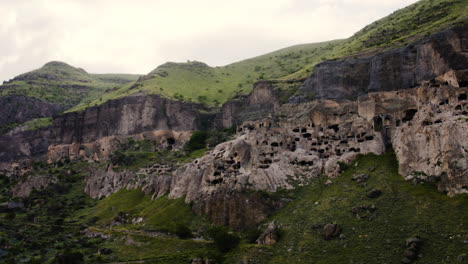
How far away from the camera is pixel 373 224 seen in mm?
62719

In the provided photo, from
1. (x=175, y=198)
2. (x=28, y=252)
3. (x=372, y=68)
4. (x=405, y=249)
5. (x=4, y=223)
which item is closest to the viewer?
(x=405, y=249)

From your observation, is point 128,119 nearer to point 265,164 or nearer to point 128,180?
point 128,180

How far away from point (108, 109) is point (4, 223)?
249 feet

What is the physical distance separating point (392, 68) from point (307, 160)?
40.1m

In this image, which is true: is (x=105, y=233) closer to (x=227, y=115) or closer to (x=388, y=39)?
(x=227, y=115)

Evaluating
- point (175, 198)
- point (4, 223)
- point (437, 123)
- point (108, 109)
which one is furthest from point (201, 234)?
point (108, 109)

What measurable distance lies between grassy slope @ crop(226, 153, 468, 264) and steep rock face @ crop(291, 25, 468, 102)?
33.4 metres

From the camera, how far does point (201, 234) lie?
7812cm

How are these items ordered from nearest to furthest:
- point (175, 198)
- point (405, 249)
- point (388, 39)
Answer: point (405, 249) → point (175, 198) → point (388, 39)

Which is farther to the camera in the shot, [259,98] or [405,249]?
[259,98]

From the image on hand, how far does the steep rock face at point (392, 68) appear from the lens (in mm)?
95125

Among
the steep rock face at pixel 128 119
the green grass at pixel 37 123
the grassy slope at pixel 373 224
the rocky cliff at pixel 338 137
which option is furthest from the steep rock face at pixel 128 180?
the green grass at pixel 37 123

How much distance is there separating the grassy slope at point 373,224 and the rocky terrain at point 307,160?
48cm

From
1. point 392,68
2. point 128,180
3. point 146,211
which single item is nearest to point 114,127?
point 128,180
